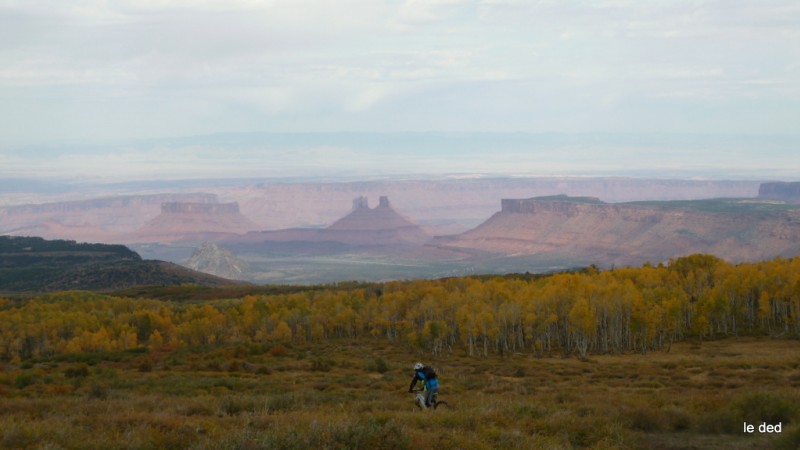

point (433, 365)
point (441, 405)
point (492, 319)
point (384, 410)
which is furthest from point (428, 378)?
point (492, 319)

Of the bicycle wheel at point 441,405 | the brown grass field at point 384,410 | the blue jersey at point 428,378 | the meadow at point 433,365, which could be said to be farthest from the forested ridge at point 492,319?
the blue jersey at point 428,378

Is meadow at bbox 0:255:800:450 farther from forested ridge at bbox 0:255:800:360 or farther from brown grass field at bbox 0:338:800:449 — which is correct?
forested ridge at bbox 0:255:800:360

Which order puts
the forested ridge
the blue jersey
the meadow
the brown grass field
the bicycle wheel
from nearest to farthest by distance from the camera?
1. the brown grass field
2. the meadow
3. the bicycle wheel
4. the blue jersey
5. the forested ridge

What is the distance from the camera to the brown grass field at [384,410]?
59.4 ft

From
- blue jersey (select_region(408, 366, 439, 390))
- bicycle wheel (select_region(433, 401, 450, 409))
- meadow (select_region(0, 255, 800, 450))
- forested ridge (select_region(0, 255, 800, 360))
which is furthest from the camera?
forested ridge (select_region(0, 255, 800, 360))

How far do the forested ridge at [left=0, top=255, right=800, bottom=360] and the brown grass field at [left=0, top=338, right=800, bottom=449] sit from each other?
76.2 feet

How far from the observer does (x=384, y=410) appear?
2530 cm

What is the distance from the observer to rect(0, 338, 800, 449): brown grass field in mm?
18109

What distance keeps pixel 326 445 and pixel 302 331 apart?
228 ft

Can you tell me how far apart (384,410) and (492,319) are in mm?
51117

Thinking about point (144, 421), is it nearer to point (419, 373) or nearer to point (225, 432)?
point (225, 432)

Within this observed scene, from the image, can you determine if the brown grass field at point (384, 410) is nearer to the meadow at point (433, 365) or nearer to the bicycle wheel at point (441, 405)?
the meadow at point (433, 365)

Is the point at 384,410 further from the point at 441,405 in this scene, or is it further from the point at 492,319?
the point at 492,319

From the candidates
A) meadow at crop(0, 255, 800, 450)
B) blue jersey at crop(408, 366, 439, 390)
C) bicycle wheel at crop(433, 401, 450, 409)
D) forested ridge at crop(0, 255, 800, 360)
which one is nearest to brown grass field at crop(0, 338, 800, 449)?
meadow at crop(0, 255, 800, 450)
